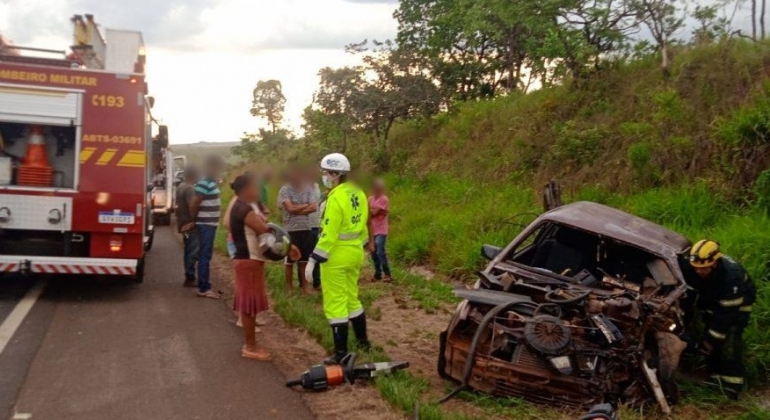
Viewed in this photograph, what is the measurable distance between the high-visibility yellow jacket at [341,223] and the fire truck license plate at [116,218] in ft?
12.1

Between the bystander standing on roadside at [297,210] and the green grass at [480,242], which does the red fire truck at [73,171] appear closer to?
the bystander standing on roadside at [297,210]

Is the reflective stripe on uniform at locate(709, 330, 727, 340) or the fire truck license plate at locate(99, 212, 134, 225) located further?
the fire truck license plate at locate(99, 212, 134, 225)

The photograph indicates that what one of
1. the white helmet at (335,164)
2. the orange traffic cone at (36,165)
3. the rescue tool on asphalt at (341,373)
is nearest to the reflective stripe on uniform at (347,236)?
the white helmet at (335,164)

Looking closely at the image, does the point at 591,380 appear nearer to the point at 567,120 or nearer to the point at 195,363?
the point at 195,363

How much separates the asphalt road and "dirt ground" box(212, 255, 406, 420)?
0.15 metres

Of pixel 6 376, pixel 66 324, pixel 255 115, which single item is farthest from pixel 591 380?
pixel 255 115

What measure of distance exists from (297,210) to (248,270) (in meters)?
2.75

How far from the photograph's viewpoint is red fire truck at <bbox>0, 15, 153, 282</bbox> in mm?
8969

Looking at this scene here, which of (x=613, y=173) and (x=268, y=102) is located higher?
(x=268, y=102)

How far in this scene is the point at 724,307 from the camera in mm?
6238

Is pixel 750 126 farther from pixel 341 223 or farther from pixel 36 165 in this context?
pixel 36 165

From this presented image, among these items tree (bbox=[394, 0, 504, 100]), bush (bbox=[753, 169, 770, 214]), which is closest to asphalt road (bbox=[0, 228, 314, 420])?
bush (bbox=[753, 169, 770, 214])

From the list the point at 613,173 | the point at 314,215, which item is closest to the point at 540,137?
the point at 613,173

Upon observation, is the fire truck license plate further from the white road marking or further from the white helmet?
the white helmet
